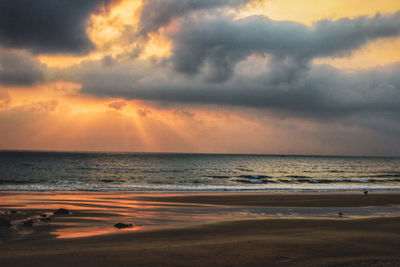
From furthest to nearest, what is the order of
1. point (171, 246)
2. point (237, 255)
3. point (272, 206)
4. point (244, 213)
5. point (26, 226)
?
point (272, 206)
point (244, 213)
point (26, 226)
point (171, 246)
point (237, 255)

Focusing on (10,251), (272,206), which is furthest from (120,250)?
(272,206)

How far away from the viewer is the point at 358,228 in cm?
1335

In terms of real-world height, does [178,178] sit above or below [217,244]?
below

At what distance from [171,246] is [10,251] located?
16.8ft

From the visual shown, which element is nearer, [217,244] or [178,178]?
[217,244]

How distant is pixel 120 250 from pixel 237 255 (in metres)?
3.70

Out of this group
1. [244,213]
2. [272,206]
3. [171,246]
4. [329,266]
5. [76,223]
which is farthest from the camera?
[272,206]

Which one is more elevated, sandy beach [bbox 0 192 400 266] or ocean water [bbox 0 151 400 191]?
sandy beach [bbox 0 192 400 266]

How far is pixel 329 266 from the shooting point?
26.1ft

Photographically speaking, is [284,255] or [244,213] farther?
[244,213]

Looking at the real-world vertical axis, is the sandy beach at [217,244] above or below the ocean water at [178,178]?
above

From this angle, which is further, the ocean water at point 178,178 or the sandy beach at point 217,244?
the ocean water at point 178,178

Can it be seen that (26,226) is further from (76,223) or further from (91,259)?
(91,259)

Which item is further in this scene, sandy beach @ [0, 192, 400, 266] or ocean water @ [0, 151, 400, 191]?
ocean water @ [0, 151, 400, 191]
